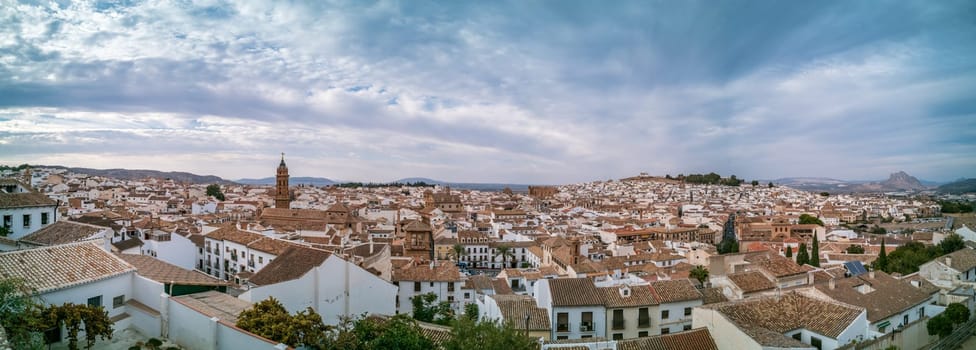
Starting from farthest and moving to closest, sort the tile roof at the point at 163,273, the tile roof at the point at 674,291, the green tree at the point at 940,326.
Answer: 1. the tile roof at the point at 674,291
2. the green tree at the point at 940,326
3. the tile roof at the point at 163,273

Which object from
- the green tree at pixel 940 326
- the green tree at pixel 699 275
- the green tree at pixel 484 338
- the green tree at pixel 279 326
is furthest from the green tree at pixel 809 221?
the green tree at pixel 279 326

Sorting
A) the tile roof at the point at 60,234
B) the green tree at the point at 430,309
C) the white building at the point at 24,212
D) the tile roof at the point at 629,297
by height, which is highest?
the white building at the point at 24,212

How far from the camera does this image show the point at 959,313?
19062mm

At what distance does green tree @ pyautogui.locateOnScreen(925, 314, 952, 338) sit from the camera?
725 inches

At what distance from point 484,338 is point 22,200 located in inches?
795

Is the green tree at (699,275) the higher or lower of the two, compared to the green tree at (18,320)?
lower

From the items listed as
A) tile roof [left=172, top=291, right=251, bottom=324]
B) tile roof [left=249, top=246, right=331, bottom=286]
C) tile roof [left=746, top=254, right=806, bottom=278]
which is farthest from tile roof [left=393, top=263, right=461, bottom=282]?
tile roof [left=746, top=254, right=806, bottom=278]

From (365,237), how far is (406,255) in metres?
8.13

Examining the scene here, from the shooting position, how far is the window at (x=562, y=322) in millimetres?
18641

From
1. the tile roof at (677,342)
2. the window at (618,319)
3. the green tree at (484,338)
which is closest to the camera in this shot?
the green tree at (484,338)

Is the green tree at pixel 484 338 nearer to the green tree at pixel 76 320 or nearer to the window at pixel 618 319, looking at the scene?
the green tree at pixel 76 320

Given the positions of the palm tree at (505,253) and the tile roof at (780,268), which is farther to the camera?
the palm tree at (505,253)

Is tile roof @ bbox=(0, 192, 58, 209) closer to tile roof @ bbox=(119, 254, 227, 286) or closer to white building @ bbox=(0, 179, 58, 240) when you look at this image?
white building @ bbox=(0, 179, 58, 240)

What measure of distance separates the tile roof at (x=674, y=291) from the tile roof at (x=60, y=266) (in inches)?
641
